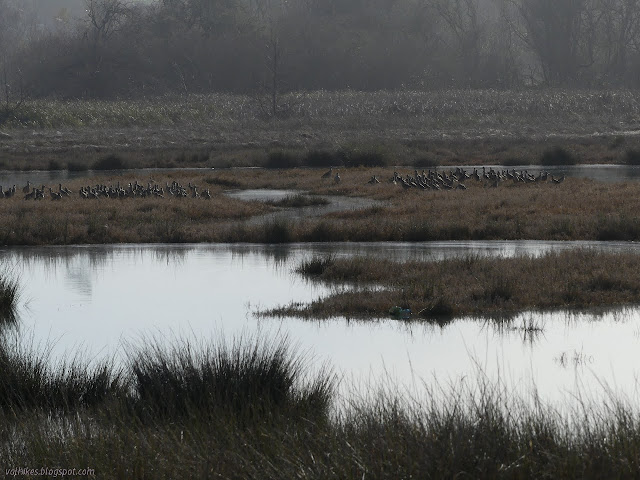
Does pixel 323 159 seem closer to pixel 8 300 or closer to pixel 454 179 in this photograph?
pixel 454 179

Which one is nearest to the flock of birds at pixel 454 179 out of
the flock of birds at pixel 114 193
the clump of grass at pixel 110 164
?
the flock of birds at pixel 114 193

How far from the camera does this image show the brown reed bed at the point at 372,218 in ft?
76.1

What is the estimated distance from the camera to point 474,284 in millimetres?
15930

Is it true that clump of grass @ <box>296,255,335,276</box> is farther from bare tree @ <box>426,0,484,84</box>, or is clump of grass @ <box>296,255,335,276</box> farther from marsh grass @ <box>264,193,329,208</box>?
bare tree @ <box>426,0,484,84</box>

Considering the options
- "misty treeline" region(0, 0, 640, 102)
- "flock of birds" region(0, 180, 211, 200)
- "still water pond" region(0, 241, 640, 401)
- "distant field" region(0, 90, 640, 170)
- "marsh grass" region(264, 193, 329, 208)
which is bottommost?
"still water pond" region(0, 241, 640, 401)

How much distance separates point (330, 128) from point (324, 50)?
20880 millimetres

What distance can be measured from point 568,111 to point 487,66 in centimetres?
1716

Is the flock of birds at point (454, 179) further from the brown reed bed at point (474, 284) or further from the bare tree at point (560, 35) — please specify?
the bare tree at point (560, 35)

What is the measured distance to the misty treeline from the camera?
73.8 meters

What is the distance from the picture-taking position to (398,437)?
6.57 meters

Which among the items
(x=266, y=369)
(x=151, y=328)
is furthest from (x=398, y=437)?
(x=151, y=328)

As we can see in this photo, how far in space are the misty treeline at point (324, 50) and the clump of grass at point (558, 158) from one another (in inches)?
1073

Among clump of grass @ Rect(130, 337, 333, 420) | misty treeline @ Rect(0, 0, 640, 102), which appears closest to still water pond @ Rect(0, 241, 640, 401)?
clump of grass @ Rect(130, 337, 333, 420)

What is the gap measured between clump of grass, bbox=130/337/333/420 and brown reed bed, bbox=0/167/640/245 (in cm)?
1412
